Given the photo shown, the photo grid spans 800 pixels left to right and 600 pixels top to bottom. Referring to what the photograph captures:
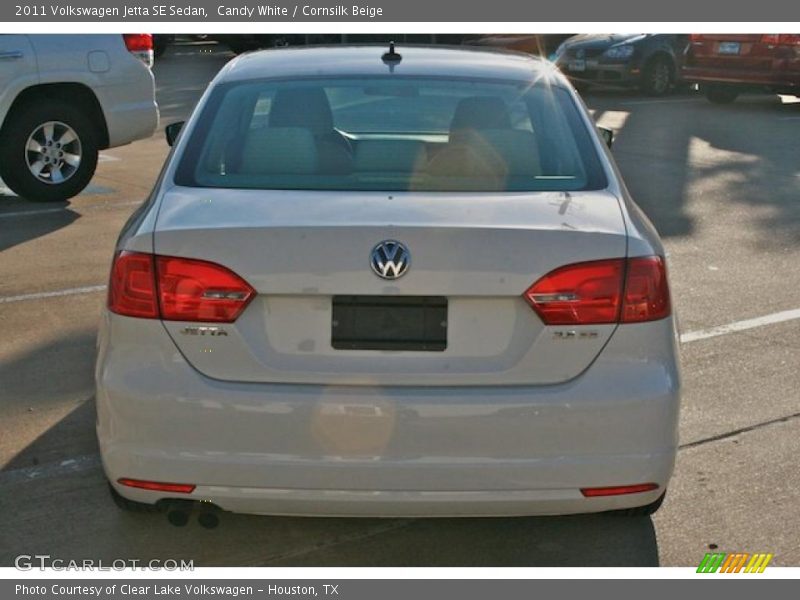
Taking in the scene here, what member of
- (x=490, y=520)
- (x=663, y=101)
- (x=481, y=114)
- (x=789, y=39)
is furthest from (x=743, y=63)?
(x=490, y=520)

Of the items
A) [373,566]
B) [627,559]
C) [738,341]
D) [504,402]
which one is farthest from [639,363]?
[738,341]

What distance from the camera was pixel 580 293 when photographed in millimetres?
3701

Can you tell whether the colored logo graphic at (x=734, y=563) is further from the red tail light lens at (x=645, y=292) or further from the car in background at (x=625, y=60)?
the car in background at (x=625, y=60)

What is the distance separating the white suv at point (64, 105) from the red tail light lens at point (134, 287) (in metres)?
6.63

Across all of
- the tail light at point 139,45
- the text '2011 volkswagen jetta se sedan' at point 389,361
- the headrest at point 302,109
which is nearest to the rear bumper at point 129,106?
the tail light at point 139,45

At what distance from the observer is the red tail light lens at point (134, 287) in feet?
12.3

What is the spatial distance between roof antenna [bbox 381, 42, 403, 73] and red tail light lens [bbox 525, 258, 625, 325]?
143cm

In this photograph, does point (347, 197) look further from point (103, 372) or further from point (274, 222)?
point (103, 372)

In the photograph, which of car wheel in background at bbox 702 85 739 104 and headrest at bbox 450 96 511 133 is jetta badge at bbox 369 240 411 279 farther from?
car wheel in background at bbox 702 85 739 104

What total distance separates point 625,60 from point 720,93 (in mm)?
1601

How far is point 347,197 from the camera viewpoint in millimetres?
3979

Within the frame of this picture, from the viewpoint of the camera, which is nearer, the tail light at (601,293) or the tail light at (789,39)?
the tail light at (601,293)

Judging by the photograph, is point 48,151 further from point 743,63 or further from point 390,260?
point 743,63

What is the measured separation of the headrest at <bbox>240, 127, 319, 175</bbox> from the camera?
4.29 meters
